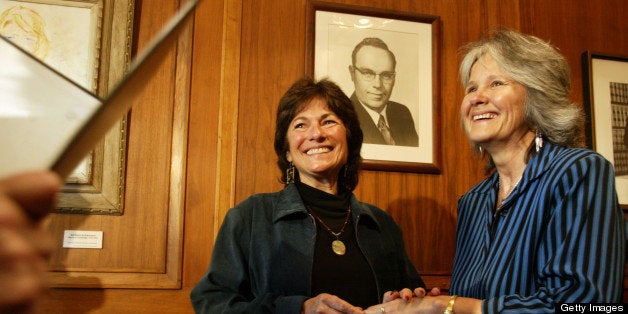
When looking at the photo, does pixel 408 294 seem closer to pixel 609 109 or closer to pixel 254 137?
pixel 254 137

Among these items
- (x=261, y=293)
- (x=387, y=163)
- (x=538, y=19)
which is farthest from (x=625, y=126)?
(x=261, y=293)

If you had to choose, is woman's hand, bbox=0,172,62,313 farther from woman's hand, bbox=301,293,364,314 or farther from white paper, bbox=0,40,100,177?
woman's hand, bbox=301,293,364,314

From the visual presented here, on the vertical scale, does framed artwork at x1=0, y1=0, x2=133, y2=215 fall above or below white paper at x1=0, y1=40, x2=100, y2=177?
above

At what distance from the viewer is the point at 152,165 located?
2189mm

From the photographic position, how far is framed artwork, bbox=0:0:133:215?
210 cm

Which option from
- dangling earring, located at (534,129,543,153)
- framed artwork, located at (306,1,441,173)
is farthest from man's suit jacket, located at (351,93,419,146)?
dangling earring, located at (534,129,543,153)

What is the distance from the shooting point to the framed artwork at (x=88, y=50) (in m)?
2.10

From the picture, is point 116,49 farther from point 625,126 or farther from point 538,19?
point 625,126

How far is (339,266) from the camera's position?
164 centimetres

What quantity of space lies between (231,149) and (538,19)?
69.4 inches

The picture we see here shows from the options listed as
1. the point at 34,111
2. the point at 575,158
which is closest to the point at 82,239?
the point at 575,158

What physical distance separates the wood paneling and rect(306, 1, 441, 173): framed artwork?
0.18 feet

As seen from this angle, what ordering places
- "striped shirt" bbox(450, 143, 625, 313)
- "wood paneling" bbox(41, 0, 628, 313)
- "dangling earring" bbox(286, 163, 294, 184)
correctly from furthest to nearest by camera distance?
"wood paneling" bbox(41, 0, 628, 313) < "dangling earring" bbox(286, 163, 294, 184) < "striped shirt" bbox(450, 143, 625, 313)

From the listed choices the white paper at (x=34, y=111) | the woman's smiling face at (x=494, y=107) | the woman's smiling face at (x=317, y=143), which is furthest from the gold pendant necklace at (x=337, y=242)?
the white paper at (x=34, y=111)
